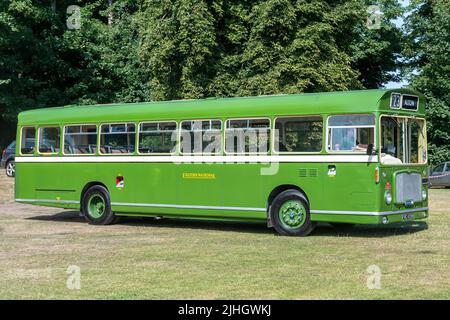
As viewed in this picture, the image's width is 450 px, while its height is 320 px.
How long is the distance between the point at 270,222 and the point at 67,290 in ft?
23.3

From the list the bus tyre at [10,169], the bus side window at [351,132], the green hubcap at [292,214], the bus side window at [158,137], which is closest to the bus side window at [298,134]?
the bus side window at [351,132]

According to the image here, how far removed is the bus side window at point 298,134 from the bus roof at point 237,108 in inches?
6.5

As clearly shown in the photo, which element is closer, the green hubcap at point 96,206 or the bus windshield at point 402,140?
the bus windshield at point 402,140

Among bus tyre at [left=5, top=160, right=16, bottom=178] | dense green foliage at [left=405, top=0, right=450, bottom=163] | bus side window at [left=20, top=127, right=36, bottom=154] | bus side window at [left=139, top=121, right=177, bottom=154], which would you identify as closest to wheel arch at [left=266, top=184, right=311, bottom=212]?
bus side window at [left=139, top=121, right=177, bottom=154]

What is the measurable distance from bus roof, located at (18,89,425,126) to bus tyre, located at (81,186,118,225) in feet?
5.79

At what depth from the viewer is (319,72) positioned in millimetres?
36031

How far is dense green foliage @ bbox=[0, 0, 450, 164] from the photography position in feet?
118

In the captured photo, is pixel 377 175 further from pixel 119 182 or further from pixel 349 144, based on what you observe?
pixel 119 182

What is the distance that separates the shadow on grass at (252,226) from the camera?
16237 mm

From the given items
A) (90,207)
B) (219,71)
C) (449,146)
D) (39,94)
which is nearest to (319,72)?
(219,71)

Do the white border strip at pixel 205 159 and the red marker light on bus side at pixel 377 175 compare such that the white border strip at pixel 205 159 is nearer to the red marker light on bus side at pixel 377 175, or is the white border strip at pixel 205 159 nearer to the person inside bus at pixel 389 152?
the red marker light on bus side at pixel 377 175

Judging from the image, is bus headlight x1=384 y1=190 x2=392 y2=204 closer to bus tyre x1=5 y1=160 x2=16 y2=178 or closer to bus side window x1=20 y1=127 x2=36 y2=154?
bus side window x1=20 y1=127 x2=36 y2=154

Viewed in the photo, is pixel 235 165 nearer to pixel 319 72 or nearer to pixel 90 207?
pixel 90 207

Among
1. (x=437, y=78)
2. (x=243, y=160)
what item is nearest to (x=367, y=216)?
(x=243, y=160)
